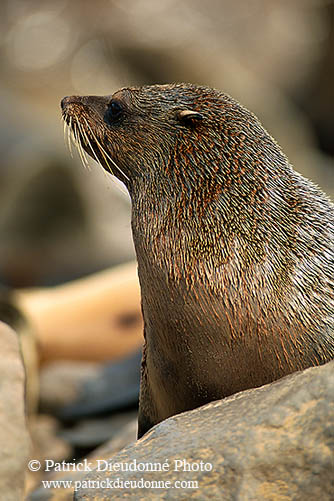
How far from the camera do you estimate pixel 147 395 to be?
11.2ft

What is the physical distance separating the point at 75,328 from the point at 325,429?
4.94 m

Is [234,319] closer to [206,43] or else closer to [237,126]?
[237,126]

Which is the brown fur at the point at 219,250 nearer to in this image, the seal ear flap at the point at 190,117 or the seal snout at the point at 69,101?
the seal ear flap at the point at 190,117

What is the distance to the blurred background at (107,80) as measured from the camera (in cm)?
967

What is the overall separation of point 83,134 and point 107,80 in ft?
28.8

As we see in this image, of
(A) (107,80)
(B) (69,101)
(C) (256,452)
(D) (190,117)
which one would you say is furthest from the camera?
(A) (107,80)

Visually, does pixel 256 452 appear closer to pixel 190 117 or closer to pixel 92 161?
pixel 190 117

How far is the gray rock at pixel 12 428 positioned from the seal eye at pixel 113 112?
1.24 m

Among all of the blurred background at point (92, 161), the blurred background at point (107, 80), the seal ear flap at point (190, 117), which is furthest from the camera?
the blurred background at point (107, 80)

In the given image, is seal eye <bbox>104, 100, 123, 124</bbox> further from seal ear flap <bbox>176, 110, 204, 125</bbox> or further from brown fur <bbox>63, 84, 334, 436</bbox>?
seal ear flap <bbox>176, 110, 204, 125</bbox>

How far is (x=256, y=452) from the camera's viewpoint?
92.5 inches

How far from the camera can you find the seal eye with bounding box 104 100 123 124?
3.41m

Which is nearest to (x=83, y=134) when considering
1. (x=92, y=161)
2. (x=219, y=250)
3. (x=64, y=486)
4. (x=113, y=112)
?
(x=113, y=112)

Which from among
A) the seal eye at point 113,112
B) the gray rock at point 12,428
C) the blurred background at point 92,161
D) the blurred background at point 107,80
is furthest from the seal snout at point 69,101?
the blurred background at point 107,80
